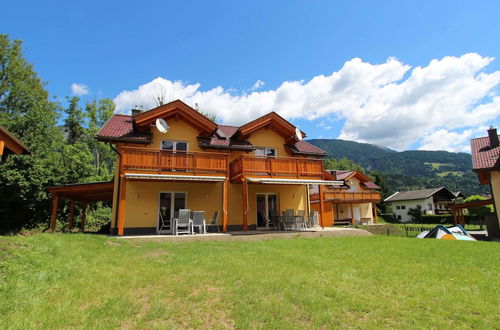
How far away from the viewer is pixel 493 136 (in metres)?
20.2

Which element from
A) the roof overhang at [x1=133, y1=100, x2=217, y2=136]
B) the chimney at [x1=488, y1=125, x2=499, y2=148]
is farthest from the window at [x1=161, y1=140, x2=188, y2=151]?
the chimney at [x1=488, y1=125, x2=499, y2=148]

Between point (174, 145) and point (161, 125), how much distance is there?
144 centimetres

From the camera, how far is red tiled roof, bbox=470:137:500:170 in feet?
60.2

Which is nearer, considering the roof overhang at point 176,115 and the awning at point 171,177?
the awning at point 171,177

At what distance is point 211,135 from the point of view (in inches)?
651

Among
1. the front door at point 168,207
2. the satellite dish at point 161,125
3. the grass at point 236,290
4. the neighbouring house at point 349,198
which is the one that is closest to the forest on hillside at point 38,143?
the satellite dish at point 161,125

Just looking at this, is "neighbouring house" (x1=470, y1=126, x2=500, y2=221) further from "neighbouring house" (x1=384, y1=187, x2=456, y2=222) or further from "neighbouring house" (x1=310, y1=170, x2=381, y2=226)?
"neighbouring house" (x1=384, y1=187, x2=456, y2=222)

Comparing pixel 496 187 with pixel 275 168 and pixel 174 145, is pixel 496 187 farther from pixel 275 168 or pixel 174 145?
pixel 174 145

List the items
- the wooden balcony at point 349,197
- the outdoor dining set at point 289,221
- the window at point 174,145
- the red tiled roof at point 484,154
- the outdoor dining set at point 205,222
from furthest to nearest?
the wooden balcony at point 349,197 → the red tiled roof at point 484,154 → the window at point 174,145 → the outdoor dining set at point 289,221 → the outdoor dining set at point 205,222

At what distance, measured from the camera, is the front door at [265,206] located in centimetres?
1720

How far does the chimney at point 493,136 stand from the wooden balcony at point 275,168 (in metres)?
13.7

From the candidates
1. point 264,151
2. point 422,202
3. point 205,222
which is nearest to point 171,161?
point 205,222

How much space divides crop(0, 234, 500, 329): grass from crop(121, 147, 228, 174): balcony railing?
5841mm

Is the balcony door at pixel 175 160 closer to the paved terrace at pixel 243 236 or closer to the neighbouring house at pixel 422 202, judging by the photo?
the paved terrace at pixel 243 236
